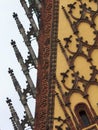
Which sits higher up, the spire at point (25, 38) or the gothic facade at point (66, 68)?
the spire at point (25, 38)

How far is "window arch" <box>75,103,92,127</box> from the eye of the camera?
1121 centimetres

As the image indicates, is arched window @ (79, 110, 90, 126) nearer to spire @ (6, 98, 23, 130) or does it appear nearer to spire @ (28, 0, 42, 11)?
spire @ (6, 98, 23, 130)

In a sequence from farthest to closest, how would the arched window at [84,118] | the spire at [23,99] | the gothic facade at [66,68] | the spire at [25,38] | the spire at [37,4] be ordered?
1. the spire at [37,4]
2. the spire at [25,38]
3. the spire at [23,99]
4. the gothic facade at [66,68]
5. the arched window at [84,118]

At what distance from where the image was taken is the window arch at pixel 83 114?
36.8 feet

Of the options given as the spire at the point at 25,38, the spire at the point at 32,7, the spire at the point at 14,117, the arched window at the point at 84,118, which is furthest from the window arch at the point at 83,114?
the spire at the point at 32,7

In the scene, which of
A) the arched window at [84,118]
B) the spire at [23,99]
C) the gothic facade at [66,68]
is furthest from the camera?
the spire at [23,99]

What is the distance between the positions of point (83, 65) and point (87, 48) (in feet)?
1.46

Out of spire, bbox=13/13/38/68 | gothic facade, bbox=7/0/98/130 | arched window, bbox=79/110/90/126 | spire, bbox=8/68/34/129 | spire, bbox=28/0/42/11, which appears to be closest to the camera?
arched window, bbox=79/110/90/126

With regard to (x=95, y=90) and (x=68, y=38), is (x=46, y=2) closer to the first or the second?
(x=68, y=38)

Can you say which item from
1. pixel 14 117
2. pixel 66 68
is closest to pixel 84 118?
pixel 66 68

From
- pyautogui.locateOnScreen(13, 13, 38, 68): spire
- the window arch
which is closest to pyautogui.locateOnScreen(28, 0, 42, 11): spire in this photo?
pyautogui.locateOnScreen(13, 13, 38, 68): spire

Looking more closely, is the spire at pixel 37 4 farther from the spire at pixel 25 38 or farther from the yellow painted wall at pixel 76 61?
the yellow painted wall at pixel 76 61

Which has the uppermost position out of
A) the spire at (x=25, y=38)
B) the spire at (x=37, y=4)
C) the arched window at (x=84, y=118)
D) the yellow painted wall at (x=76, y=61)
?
the spire at (x=37, y=4)

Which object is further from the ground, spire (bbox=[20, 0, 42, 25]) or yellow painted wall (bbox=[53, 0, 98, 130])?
spire (bbox=[20, 0, 42, 25])
